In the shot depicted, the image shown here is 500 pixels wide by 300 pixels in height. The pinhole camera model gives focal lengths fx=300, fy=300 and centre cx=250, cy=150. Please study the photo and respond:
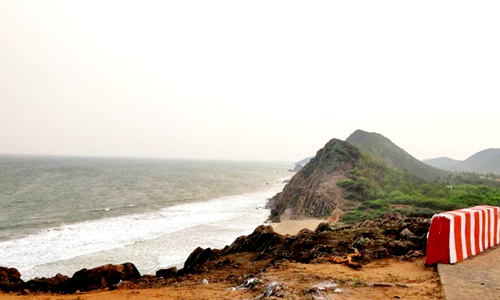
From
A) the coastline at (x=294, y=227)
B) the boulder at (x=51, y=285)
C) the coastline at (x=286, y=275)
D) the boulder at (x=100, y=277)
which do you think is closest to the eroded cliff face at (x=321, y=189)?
the coastline at (x=294, y=227)

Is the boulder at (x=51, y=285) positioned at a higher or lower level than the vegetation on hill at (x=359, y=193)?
lower

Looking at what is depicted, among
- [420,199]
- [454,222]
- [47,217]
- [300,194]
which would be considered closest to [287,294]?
[454,222]

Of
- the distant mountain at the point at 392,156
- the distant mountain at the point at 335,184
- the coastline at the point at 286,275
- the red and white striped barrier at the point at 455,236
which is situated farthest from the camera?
the distant mountain at the point at 392,156

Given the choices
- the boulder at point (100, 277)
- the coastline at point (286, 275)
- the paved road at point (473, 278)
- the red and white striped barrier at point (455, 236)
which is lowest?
the boulder at point (100, 277)

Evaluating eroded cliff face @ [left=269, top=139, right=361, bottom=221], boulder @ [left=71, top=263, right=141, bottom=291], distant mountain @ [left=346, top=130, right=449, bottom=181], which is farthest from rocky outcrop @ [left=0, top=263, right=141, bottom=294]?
distant mountain @ [left=346, top=130, right=449, bottom=181]

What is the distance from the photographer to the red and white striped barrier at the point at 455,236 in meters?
8.05

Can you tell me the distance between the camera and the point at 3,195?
46.1 meters

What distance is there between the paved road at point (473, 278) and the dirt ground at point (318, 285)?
0.80 feet

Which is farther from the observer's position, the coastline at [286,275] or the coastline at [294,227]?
the coastline at [294,227]

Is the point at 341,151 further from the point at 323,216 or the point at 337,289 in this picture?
the point at 337,289

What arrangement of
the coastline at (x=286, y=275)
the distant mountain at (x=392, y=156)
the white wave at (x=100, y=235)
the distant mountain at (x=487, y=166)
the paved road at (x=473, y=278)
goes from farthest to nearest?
the distant mountain at (x=487, y=166), the distant mountain at (x=392, y=156), the white wave at (x=100, y=235), the coastline at (x=286, y=275), the paved road at (x=473, y=278)

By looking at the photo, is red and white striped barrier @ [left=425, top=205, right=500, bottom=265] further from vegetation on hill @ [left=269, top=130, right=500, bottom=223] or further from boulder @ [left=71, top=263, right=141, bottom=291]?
vegetation on hill @ [left=269, top=130, right=500, bottom=223]

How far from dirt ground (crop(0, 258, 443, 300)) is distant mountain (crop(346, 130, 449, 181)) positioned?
56841 mm

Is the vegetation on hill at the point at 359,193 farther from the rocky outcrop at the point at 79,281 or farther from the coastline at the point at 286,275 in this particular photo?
the rocky outcrop at the point at 79,281
